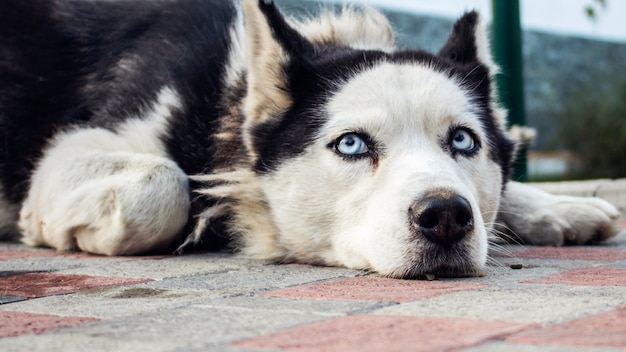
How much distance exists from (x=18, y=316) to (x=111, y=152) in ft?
5.94

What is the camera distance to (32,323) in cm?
211

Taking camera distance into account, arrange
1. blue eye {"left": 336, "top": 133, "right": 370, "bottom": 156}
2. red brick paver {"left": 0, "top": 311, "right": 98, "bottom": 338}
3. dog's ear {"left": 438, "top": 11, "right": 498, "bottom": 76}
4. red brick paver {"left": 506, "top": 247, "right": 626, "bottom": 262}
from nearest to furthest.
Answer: red brick paver {"left": 0, "top": 311, "right": 98, "bottom": 338} < blue eye {"left": 336, "top": 133, "right": 370, "bottom": 156} < red brick paver {"left": 506, "top": 247, "right": 626, "bottom": 262} < dog's ear {"left": 438, "top": 11, "right": 498, "bottom": 76}

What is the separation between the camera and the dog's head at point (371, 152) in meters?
2.89

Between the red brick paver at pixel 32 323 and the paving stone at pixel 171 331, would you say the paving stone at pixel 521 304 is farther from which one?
the red brick paver at pixel 32 323

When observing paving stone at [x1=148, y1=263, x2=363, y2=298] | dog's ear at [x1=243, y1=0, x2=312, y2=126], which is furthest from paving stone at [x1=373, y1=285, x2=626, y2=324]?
dog's ear at [x1=243, y1=0, x2=312, y2=126]

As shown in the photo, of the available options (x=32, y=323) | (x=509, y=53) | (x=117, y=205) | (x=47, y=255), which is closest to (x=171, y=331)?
(x=32, y=323)

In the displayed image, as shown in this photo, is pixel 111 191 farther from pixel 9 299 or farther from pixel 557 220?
pixel 557 220

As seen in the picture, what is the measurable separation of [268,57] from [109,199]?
890 millimetres

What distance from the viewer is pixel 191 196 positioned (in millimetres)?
3887

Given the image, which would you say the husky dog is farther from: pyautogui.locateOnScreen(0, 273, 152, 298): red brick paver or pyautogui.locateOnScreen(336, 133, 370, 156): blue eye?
pyautogui.locateOnScreen(0, 273, 152, 298): red brick paver

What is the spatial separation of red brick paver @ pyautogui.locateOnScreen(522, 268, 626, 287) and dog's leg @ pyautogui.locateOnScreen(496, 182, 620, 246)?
40.9 inches

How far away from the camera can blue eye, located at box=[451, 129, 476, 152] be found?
131 inches

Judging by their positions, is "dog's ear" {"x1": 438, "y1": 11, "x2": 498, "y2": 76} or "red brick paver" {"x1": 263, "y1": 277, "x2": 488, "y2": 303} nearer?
"red brick paver" {"x1": 263, "y1": 277, "x2": 488, "y2": 303}

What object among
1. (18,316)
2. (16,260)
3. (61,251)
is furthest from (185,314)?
(61,251)
